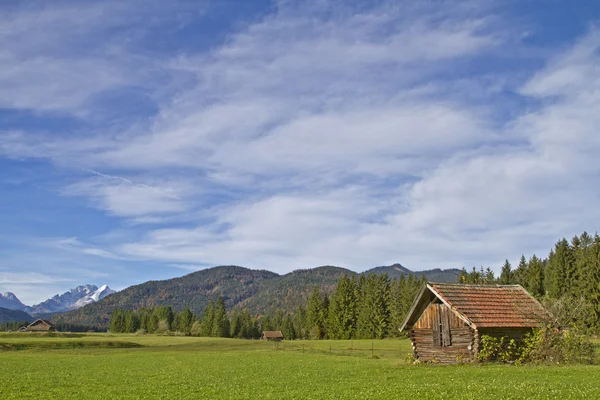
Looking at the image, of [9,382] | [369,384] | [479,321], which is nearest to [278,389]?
[369,384]

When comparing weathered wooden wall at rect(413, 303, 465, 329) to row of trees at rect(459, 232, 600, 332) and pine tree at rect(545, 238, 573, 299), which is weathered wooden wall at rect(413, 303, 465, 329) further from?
pine tree at rect(545, 238, 573, 299)

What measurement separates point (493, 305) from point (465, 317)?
12.8ft

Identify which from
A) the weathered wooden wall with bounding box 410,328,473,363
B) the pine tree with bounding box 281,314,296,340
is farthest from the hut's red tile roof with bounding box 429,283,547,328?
the pine tree with bounding box 281,314,296,340

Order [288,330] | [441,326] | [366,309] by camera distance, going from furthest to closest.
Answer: [288,330] < [366,309] < [441,326]

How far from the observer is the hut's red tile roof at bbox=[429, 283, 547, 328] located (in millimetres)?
43062

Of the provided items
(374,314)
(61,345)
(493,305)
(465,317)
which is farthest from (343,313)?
(465,317)

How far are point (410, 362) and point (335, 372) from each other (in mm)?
10814

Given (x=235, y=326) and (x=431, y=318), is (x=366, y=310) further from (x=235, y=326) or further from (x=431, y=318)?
(x=431, y=318)

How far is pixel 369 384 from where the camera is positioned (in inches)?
1152

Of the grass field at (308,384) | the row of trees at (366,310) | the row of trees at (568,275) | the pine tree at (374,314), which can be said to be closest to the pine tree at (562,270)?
the row of trees at (568,275)

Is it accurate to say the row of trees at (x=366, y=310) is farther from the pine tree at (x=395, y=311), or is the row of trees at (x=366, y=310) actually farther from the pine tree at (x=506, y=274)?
the pine tree at (x=506, y=274)

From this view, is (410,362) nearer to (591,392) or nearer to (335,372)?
(335,372)

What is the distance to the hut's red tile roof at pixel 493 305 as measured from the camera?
43.1 m

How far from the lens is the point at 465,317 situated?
42906 millimetres
